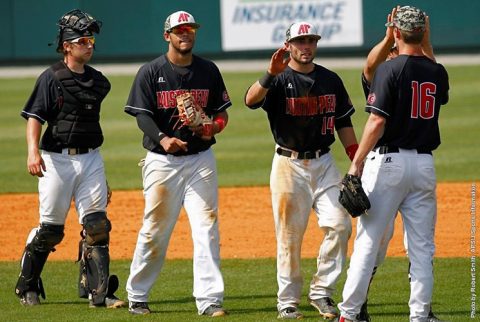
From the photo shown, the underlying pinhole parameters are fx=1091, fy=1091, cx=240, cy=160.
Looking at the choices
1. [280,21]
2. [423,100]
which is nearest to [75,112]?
[423,100]

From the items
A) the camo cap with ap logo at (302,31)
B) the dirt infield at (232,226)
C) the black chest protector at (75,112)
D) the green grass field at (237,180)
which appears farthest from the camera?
the dirt infield at (232,226)

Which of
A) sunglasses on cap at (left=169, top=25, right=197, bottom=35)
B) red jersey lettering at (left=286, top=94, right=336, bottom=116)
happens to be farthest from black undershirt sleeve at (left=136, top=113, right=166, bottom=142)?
red jersey lettering at (left=286, top=94, right=336, bottom=116)

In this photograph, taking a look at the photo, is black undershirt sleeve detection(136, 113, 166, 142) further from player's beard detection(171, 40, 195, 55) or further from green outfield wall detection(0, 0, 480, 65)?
green outfield wall detection(0, 0, 480, 65)

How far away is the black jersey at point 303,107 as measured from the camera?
776 cm

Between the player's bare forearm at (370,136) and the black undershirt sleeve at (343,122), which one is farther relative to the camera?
the black undershirt sleeve at (343,122)

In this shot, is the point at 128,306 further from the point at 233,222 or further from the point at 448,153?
the point at 448,153

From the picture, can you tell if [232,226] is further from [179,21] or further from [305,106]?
[179,21]

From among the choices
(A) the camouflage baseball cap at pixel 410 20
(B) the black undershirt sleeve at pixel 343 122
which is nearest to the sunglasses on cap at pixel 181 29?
(B) the black undershirt sleeve at pixel 343 122

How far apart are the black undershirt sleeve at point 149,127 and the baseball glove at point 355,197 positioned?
1560 mm

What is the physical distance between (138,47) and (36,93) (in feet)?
61.3

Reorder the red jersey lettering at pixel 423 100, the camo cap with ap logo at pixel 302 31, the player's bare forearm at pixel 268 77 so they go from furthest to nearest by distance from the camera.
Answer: the camo cap with ap logo at pixel 302 31 → the player's bare forearm at pixel 268 77 → the red jersey lettering at pixel 423 100

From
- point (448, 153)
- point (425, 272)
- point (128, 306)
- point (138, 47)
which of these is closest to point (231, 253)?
point (128, 306)

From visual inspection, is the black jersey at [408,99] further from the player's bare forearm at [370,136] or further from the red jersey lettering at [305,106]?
the red jersey lettering at [305,106]

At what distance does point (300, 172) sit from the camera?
7.77 m
